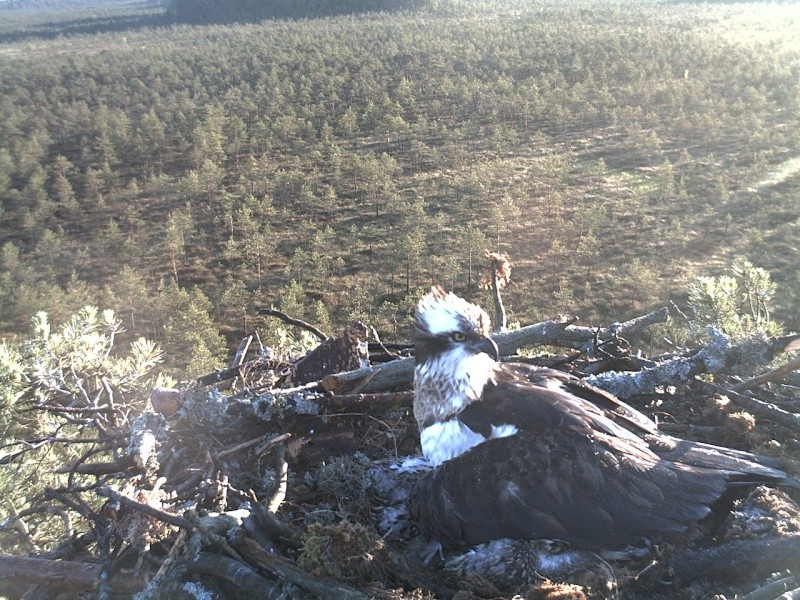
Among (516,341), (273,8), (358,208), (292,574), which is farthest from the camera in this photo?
(273,8)

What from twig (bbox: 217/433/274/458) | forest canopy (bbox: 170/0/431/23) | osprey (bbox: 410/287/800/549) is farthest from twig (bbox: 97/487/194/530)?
forest canopy (bbox: 170/0/431/23)

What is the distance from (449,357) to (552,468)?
95 cm

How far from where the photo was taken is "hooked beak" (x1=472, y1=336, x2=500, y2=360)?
4000 millimetres

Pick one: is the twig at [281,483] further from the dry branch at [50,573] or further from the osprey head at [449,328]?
the osprey head at [449,328]

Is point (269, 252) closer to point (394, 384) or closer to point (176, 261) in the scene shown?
point (176, 261)

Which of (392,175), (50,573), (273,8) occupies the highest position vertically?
(273,8)

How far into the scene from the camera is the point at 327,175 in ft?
122

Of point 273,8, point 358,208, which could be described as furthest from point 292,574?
point 273,8

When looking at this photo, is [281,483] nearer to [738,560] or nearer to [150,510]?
[150,510]

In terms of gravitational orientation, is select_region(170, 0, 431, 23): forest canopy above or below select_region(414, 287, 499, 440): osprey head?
above

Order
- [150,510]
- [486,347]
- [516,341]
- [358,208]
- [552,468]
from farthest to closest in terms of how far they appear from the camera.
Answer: [358,208], [516,341], [486,347], [552,468], [150,510]

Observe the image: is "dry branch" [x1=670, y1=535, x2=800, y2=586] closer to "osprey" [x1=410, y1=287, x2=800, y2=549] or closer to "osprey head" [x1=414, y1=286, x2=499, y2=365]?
"osprey" [x1=410, y1=287, x2=800, y2=549]

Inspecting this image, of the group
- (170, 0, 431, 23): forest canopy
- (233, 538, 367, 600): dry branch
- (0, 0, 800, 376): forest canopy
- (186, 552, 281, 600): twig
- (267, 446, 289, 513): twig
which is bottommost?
(0, 0, 800, 376): forest canopy

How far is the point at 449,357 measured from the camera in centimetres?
405
